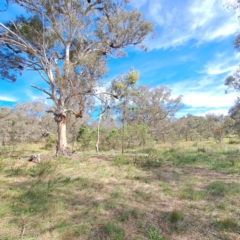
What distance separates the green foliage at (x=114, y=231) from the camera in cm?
216

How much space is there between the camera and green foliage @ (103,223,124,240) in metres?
2.16

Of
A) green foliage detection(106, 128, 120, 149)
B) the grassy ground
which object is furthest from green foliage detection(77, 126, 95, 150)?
the grassy ground

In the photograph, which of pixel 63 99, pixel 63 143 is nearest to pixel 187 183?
pixel 63 143

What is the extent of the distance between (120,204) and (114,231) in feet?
2.53

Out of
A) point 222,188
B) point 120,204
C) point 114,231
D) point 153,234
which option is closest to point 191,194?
point 222,188

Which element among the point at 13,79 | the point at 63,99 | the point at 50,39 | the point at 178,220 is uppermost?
the point at 50,39

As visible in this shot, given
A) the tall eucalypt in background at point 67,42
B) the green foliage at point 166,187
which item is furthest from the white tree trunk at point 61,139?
the green foliage at point 166,187

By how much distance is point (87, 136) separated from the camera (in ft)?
44.6

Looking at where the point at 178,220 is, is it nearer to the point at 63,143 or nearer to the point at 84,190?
the point at 84,190

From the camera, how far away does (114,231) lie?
7.40 feet

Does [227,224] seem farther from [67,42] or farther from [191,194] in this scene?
[67,42]

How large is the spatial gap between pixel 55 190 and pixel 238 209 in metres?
3.33

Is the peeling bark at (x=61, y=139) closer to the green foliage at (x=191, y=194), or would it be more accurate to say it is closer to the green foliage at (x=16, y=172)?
the green foliage at (x=16, y=172)

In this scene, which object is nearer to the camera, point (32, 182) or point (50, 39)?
point (32, 182)
